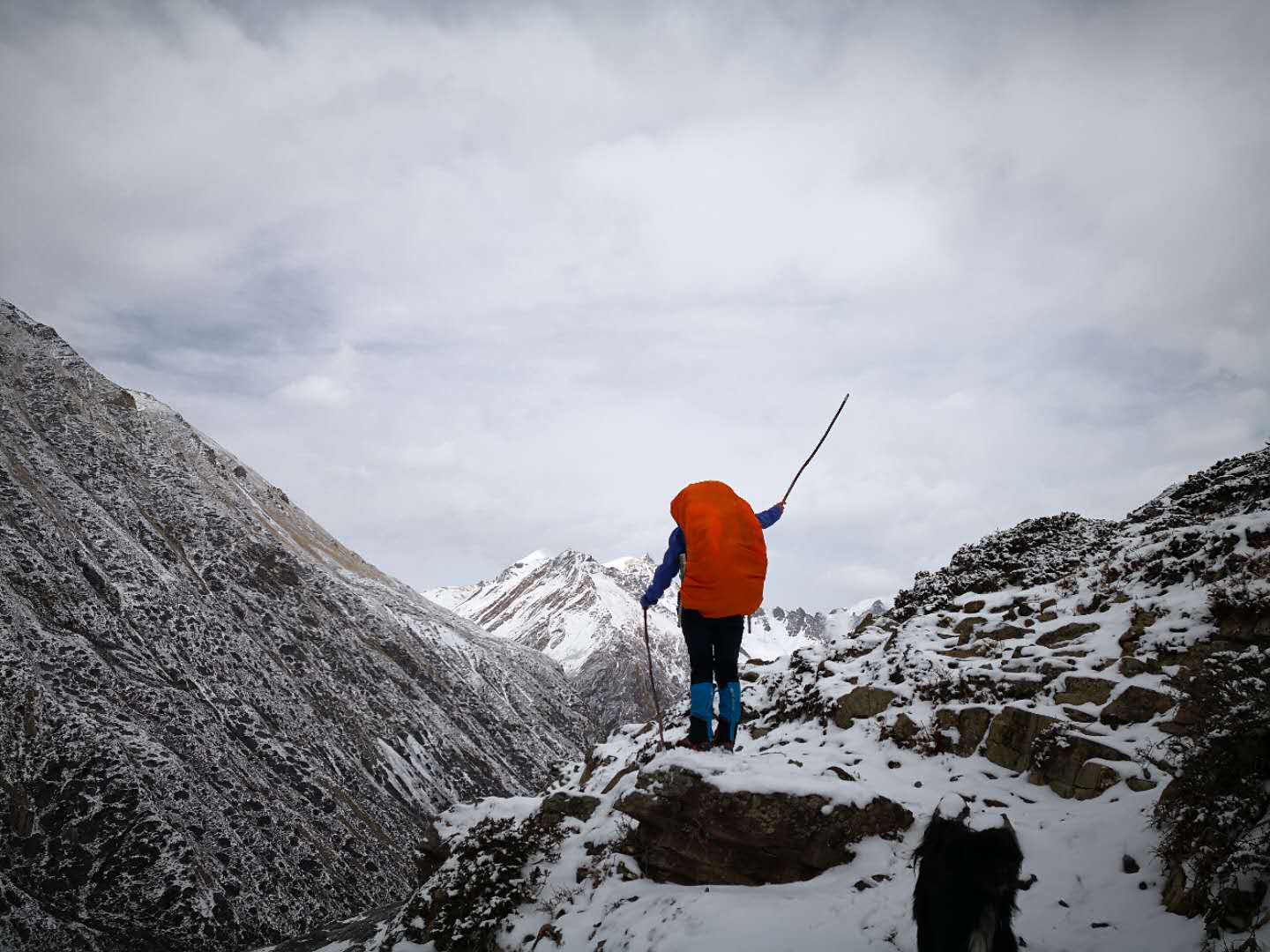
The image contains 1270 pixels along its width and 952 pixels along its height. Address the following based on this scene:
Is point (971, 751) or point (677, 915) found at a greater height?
point (971, 751)

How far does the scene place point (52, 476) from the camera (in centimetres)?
6053

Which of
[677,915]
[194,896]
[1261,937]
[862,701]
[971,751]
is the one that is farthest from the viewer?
[194,896]

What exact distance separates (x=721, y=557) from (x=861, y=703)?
475 centimetres

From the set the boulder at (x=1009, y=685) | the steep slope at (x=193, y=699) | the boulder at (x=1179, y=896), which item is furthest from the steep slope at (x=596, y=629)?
the boulder at (x=1179, y=896)

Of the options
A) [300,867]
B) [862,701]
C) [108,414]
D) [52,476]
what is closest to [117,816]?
[300,867]

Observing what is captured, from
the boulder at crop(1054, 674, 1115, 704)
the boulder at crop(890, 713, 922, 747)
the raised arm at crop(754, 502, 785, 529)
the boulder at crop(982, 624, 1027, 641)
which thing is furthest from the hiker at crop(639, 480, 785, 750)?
the boulder at crop(982, 624, 1027, 641)

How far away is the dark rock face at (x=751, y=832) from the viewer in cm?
627

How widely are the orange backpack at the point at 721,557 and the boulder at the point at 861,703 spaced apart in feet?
12.7

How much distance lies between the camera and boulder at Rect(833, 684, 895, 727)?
995cm

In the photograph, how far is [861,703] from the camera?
10.2 meters

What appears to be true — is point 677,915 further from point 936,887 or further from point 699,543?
point 699,543

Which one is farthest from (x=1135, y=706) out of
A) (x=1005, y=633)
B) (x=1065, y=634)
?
(x=1005, y=633)

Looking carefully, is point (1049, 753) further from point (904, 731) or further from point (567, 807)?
point (567, 807)

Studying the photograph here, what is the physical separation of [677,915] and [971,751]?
4760 millimetres
